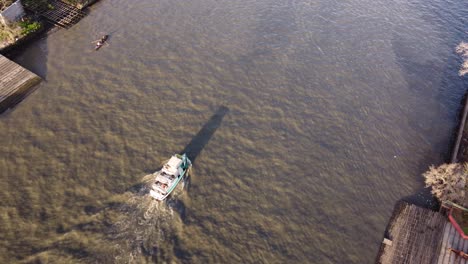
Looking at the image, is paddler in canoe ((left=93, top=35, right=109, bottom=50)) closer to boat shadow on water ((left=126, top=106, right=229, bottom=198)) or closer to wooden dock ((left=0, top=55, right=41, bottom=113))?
wooden dock ((left=0, top=55, right=41, bottom=113))

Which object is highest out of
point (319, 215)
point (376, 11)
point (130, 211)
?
point (376, 11)

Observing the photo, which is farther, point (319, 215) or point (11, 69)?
point (11, 69)

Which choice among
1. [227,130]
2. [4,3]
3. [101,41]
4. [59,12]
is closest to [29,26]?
[4,3]

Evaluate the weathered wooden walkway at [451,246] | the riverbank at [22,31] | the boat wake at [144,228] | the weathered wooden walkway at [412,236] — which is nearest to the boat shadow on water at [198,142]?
the boat wake at [144,228]

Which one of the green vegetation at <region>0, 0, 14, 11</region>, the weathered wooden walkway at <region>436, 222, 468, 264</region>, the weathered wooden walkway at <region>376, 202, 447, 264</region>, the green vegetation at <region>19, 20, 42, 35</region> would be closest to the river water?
the weathered wooden walkway at <region>376, 202, 447, 264</region>

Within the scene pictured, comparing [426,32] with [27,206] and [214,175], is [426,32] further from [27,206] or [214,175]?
[27,206]

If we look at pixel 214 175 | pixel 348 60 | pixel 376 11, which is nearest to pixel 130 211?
pixel 214 175

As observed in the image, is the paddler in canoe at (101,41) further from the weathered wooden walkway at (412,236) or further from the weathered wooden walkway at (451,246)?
the weathered wooden walkway at (451,246)
